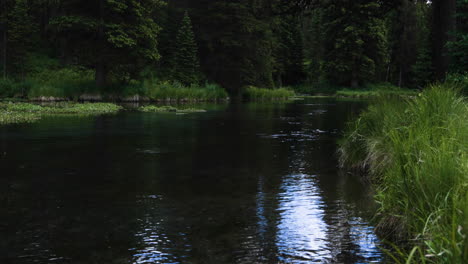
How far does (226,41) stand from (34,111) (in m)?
26.6

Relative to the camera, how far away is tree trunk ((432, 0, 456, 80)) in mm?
13414

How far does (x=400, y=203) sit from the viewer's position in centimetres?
516

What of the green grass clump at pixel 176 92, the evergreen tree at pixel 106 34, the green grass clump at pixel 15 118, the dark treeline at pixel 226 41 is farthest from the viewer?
the green grass clump at pixel 176 92

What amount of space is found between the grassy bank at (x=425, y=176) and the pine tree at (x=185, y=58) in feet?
113

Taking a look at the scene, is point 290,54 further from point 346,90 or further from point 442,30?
point 442,30

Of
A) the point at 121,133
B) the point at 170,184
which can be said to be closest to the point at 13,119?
the point at 121,133

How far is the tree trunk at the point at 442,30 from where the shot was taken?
13.4 metres

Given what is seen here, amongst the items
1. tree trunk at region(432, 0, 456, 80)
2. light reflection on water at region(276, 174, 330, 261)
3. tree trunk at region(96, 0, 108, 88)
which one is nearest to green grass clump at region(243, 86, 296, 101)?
tree trunk at region(96, 0, 108, 88)

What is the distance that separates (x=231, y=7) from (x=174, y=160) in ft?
124

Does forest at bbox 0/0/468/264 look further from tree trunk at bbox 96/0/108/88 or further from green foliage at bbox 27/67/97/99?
tree trunk at bbox 96/0/108/88

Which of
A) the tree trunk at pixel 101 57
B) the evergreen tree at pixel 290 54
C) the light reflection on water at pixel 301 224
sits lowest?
the light reflection on water at pixel 301 224

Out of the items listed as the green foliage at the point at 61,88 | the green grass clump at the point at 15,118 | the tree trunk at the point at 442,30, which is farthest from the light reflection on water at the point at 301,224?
the green foliage at the point at 61,88

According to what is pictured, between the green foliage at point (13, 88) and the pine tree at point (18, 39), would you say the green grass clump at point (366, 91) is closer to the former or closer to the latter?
the pine tree at point (18, 39)

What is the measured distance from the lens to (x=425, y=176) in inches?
186
